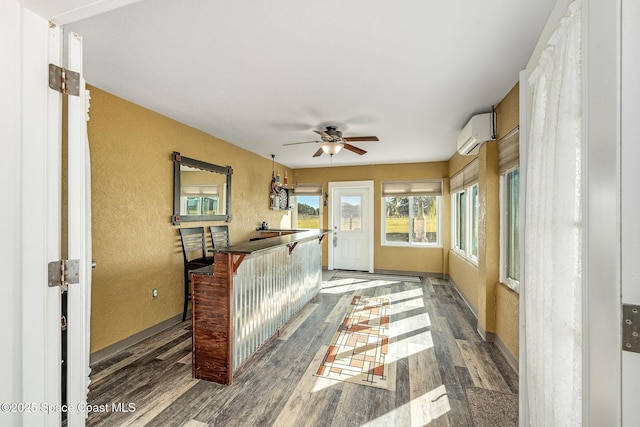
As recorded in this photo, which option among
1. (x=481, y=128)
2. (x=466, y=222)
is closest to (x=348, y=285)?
(x=466, y=222)

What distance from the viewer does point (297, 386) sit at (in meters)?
2.11

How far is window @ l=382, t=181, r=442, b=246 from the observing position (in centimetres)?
570

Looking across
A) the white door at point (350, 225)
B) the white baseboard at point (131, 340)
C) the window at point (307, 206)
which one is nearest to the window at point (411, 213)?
the white door at point (350, 225)

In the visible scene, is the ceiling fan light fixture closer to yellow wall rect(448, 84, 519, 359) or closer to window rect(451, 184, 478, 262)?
yellow wall rect(448, 84, 519, 359)

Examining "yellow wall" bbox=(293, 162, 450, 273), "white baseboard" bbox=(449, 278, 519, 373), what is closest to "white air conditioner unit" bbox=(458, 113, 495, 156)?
"white baseboard" bbox=(449, 278, 519, 373)

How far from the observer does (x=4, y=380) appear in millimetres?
900

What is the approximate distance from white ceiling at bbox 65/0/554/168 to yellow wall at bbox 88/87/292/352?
258 mm

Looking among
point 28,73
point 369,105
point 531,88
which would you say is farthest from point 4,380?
point 369,105

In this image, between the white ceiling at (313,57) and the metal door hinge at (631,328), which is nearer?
the metal door hinge at (631,328)

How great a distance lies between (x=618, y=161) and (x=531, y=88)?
33.6 inches

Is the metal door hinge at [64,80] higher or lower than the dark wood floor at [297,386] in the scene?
higher

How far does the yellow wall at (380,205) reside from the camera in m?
5.62

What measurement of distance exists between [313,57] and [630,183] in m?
1.84

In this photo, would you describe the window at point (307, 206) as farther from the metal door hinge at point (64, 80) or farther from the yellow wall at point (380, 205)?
the metal door hinge at point (64, 80)
